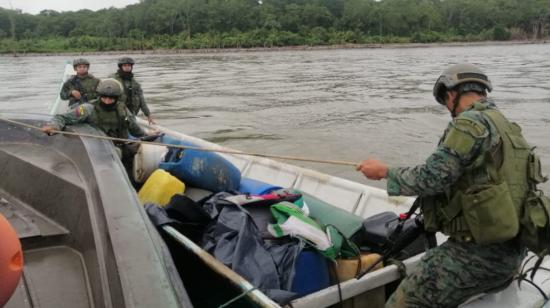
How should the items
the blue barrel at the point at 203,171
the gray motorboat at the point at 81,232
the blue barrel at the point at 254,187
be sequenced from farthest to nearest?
the blue barrel at the point at 203,171, the blue barrel at the point at 254,187, the gray motorboat at the point at 81,232

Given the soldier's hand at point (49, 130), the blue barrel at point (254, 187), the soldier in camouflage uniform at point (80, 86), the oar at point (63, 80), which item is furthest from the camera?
the oar at point (63, 80)

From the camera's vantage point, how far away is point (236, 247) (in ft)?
11.5

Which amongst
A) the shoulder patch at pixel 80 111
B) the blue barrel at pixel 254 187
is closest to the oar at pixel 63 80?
the shoulder patch at pixel 80 111

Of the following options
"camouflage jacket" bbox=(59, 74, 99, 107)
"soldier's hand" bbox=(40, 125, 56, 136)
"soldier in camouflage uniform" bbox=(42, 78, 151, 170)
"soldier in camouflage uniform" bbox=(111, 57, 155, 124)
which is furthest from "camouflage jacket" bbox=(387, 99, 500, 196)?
"camouflage jacket" bbox=(59, 74, 99, 107)

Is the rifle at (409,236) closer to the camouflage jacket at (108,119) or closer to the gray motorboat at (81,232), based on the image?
the gray motorboat at (81,232)

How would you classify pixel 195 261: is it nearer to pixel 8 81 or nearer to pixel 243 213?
pixel 243 213

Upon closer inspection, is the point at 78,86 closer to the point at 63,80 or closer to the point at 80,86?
the point at 80,86

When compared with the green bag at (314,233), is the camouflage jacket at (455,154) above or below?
above

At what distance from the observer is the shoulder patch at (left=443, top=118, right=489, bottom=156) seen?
2.52 metres

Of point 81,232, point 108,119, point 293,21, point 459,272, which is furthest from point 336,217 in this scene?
point 293,21

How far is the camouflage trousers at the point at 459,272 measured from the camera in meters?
2.76

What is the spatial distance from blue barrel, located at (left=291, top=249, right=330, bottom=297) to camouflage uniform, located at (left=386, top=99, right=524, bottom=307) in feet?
2.22

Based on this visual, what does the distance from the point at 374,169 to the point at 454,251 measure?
630mm

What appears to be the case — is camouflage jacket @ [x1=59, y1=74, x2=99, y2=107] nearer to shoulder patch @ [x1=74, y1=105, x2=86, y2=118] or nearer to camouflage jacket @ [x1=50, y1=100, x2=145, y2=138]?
camouflage jacket @ [x1=50, y1=100, x2=145, y2=138]
